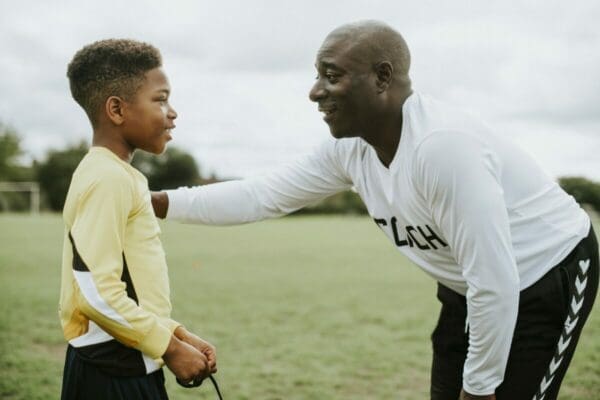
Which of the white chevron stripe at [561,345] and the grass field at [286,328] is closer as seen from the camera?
the white chevron stripe at [561,345]

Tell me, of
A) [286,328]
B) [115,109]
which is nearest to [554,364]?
[115,109]

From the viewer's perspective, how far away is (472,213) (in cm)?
225

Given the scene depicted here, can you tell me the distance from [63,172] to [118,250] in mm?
60710

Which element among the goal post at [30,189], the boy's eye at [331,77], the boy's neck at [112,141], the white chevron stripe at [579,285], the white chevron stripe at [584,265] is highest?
the boy's eye at [331,77]

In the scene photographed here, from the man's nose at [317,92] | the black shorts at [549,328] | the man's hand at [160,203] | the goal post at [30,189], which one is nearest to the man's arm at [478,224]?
the black shorts at [549,328]

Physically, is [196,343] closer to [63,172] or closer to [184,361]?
[184,361]

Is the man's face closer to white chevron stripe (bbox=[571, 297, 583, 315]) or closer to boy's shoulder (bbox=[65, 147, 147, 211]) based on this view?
boy's shoulder (bbox=[65, 147, 147, 211])

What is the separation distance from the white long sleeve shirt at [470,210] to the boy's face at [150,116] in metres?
0.79

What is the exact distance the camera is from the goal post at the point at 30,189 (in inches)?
2252

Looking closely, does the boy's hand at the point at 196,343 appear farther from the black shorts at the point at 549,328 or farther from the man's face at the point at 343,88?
the black shorts at the point at 549,328

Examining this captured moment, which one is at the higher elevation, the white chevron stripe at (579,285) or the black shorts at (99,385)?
the white chevron stripe at (579,285)

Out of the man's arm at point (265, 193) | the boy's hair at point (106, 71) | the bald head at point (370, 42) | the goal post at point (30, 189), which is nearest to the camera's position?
the boy's hair at point (106, 71)

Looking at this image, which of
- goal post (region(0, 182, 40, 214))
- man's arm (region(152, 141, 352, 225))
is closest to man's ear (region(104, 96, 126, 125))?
man's arm (region(152, 141, 352, 225))

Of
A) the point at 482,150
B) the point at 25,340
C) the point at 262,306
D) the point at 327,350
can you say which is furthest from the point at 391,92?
the point at 262,306
